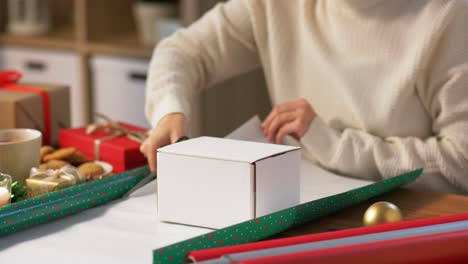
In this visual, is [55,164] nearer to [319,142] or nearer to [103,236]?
[103,236]

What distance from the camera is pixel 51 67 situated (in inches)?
123

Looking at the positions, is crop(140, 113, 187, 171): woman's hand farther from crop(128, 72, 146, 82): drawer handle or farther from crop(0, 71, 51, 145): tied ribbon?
crop(128, 72, 146, 82): drawer handle

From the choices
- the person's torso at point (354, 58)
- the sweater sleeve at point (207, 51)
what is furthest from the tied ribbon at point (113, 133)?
the person's torso at point (354, 58)

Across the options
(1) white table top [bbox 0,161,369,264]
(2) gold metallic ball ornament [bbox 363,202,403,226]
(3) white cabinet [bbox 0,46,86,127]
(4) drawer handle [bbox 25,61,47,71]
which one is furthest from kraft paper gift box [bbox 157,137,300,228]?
(4) drawer handle [bbox 25,61,47,71]

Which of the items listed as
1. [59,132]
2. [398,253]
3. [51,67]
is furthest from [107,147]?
[51,67]

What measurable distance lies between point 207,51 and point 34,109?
1.28 feet

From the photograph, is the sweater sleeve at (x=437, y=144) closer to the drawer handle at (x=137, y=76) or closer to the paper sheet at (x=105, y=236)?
the paper sheet at (x=105, y=236)

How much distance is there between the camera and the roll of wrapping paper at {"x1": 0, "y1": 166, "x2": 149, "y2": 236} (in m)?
1.11

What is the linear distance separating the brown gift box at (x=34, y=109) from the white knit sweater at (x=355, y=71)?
0.56 feet

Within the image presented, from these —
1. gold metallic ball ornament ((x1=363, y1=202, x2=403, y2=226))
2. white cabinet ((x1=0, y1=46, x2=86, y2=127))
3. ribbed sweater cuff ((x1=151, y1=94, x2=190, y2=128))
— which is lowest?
gold metallic ball ornament ((x1=363, y1=202, x2=403, y2=226))

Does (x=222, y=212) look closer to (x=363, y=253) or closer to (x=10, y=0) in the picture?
(x=363, y=253)

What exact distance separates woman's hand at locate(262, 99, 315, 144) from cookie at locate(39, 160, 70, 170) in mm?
352

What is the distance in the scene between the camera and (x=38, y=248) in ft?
3.46

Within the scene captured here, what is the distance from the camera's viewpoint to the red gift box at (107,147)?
1378 millimetres
